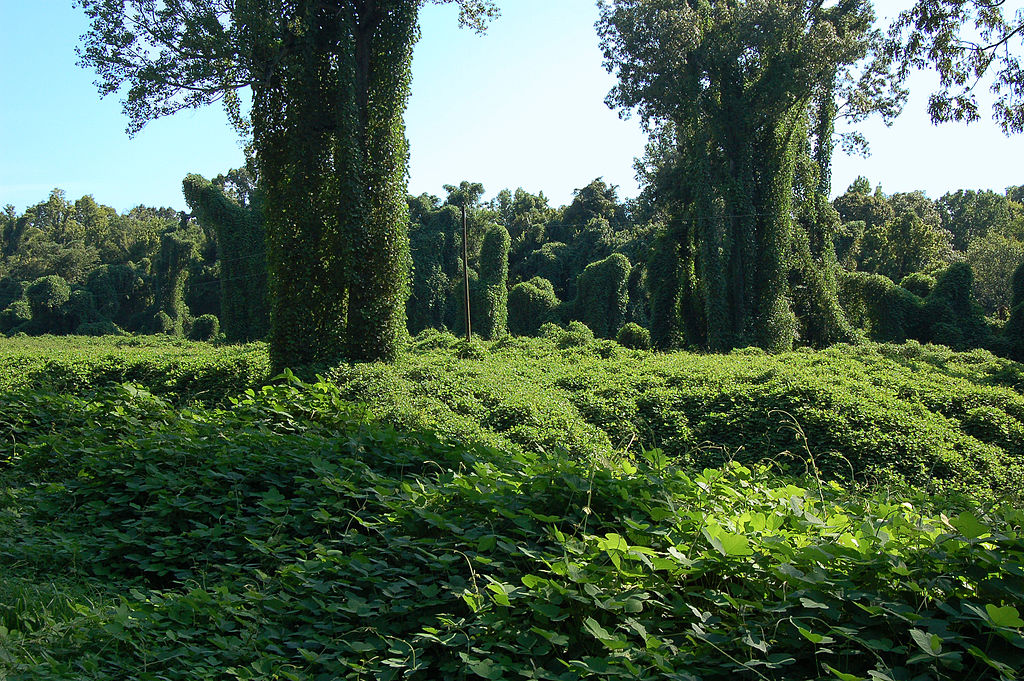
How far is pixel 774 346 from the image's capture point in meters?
18.0

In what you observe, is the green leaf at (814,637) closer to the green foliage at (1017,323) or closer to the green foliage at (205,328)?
the green foliage at (1017,323)

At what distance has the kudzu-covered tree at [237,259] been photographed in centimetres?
2488

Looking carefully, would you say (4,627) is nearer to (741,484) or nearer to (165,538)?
(165,538)

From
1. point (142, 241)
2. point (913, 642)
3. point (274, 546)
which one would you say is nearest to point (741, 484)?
point (913, 642)

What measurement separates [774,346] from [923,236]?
64.0 ft

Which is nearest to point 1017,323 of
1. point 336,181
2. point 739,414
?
point 739,414

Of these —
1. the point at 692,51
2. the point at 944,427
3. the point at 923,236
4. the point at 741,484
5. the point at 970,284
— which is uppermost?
the point at 692,51

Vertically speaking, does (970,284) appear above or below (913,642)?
above

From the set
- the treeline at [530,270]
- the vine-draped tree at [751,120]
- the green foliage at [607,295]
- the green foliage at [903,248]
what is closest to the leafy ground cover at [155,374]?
the vine-draped tree at [751,120]

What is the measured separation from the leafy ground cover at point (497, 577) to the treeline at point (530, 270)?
1865cm

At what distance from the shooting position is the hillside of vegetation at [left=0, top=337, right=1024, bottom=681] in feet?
6.98

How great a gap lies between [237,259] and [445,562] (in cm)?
2491

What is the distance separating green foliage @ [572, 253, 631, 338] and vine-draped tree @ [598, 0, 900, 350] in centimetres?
1120

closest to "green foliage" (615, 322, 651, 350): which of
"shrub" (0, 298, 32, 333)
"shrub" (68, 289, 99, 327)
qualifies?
"shrub" (68, 289, 99, 327)
